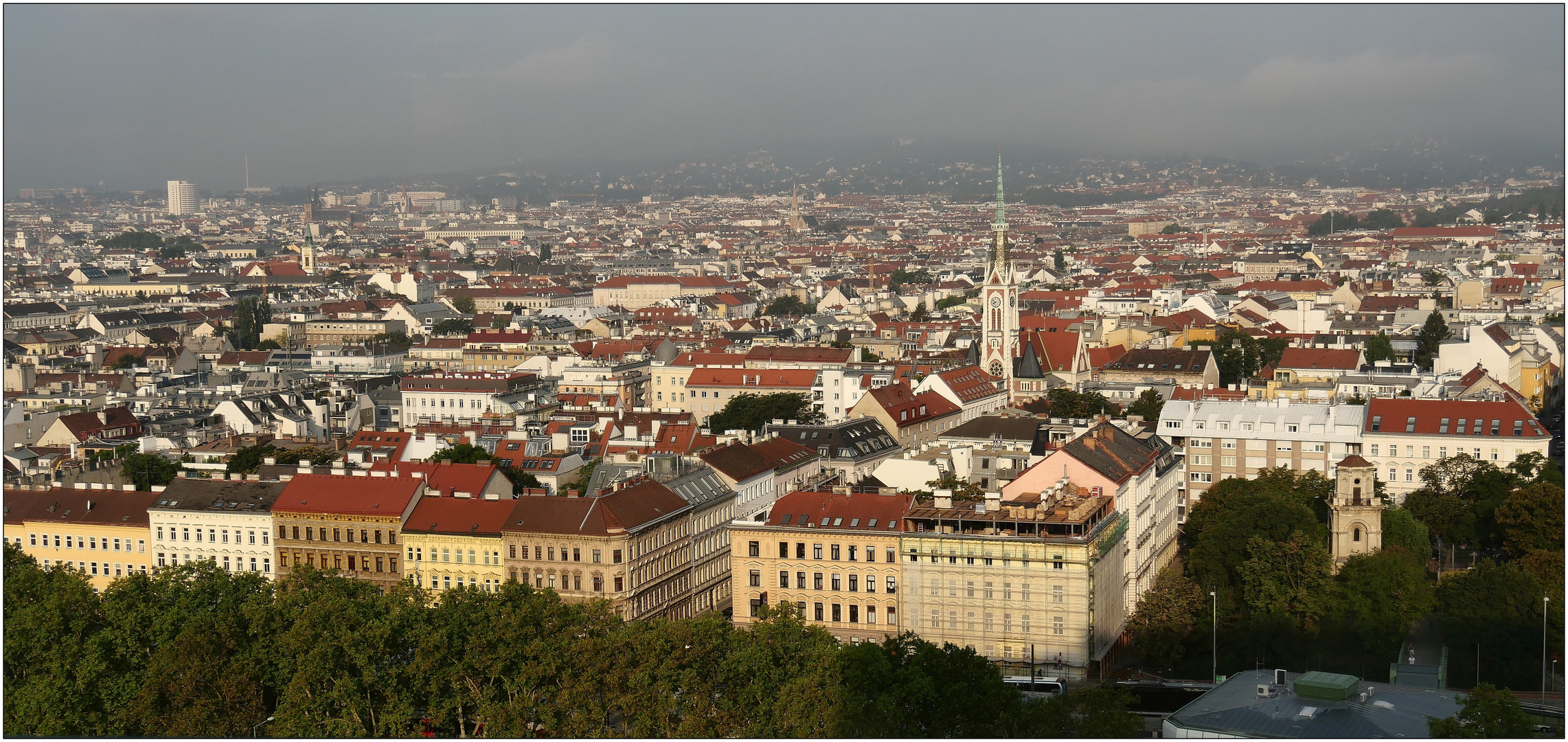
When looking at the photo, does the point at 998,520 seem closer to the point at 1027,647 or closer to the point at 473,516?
the point at 1027,647

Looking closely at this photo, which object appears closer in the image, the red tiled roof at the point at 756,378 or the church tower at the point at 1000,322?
the red tiled roof at the point at 756,378

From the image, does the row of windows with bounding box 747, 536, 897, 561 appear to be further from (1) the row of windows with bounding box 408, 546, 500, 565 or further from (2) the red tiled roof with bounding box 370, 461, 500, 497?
(2) the red tiled roof with bounding box 370, 461, 500, 497

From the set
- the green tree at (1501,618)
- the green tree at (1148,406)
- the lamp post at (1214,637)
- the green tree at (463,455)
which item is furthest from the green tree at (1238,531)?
the green tree at (463,455)

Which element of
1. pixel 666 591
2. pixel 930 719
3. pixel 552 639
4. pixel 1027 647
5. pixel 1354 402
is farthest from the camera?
pixel 1354 402

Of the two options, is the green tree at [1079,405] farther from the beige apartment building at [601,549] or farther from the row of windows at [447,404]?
the beige apartment building at [601,549]

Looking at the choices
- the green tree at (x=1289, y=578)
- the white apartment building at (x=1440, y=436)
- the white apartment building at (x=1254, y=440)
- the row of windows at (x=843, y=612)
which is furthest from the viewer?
the white apartment building at (x=1254, y=440)

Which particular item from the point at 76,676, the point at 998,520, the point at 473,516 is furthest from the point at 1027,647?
the point at 76,676
